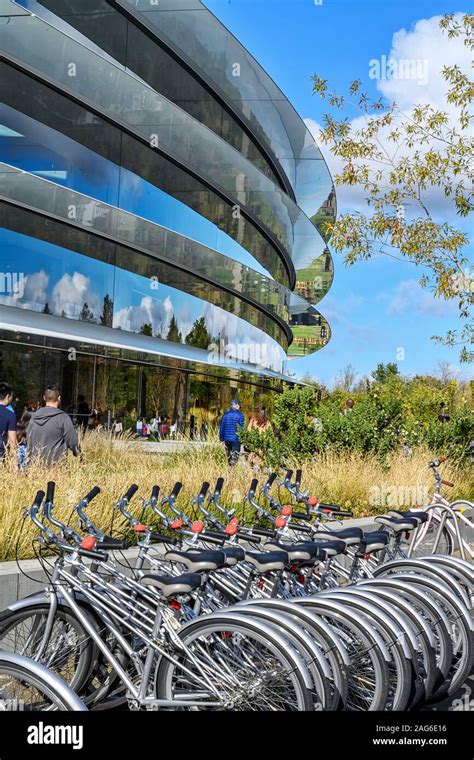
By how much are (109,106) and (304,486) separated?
17679 mm

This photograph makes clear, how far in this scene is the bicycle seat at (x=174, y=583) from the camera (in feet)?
15.2

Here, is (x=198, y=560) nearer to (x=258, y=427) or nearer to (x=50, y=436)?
(x=50, y=436)

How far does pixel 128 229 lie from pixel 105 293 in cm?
262

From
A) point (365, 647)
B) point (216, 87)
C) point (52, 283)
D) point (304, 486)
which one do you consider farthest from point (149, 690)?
point (216, 87)

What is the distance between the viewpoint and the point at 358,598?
5273 millimetres

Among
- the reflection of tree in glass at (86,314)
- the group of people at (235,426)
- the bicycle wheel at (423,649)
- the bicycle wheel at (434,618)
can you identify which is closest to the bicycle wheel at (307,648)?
the bicycle wheel at (423,649)

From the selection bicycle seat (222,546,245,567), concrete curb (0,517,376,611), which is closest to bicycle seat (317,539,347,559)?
bicycle seat (222,546,245,567)

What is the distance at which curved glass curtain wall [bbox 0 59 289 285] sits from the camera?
23469 millimetres

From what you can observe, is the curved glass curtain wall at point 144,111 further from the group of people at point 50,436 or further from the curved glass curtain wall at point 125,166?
the group of people at point 50,436

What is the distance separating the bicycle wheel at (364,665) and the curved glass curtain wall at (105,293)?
61.0 feet

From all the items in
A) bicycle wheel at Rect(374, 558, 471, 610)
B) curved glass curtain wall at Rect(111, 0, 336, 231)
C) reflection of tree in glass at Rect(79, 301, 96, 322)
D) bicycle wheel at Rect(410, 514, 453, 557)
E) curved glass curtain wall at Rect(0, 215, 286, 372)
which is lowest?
bicycle wheel at Rect(410, 514, 453, 557)

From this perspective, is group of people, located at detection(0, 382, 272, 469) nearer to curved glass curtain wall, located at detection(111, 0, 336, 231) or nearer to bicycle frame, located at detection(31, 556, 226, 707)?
bicycle frame, located at detection(31, 556, 226, 707)

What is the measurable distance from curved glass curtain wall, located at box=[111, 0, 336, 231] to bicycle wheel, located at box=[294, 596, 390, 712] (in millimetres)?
26441

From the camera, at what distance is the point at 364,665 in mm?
4895
